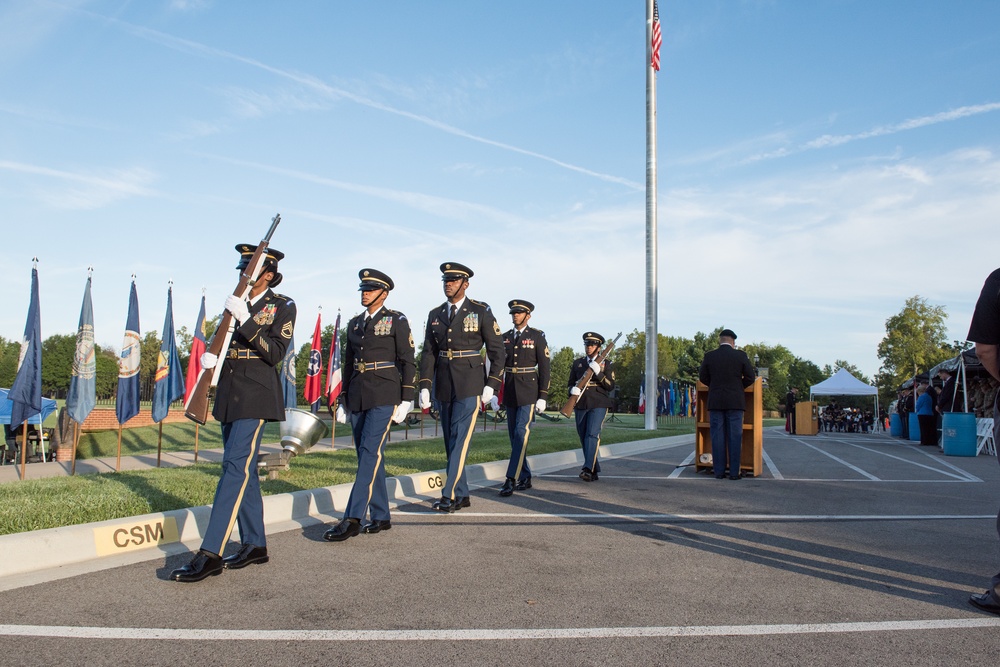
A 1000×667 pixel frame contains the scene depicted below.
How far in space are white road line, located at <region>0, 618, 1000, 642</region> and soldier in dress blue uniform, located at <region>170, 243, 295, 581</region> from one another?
1200 mm

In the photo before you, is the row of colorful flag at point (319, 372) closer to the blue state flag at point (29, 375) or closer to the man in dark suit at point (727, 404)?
the blue state flag at point (29, 375)

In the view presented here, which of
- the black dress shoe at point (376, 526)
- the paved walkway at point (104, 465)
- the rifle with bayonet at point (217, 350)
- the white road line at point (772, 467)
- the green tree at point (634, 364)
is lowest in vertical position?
the paved walkway at point (104, 465)

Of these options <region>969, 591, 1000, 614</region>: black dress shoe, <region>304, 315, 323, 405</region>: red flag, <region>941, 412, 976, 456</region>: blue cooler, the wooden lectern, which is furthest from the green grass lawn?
<region>941, 412, 976, 456</region>: blue cooler

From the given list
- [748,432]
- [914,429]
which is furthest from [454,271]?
[914,429]

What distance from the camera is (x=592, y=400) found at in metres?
10.7

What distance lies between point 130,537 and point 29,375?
7591mm

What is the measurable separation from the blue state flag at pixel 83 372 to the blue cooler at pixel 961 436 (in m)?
18.0

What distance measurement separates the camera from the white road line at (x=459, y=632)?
3619mm

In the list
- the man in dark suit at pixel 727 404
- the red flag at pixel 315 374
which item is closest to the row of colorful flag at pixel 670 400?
the red flag at pixel 315 374

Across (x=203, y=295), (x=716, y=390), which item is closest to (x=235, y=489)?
(x=716, y=390)

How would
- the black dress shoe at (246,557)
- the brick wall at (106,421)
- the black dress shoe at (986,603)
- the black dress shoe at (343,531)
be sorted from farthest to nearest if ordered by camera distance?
the brick wall at (106,421), the black dress shoe at (343,531), the black dress shoe at (246,557), the black dress shoe at (986,603)

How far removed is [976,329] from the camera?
14.6ft

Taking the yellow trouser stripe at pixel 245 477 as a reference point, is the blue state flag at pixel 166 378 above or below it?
above

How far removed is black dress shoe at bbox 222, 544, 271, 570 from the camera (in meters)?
5.01
